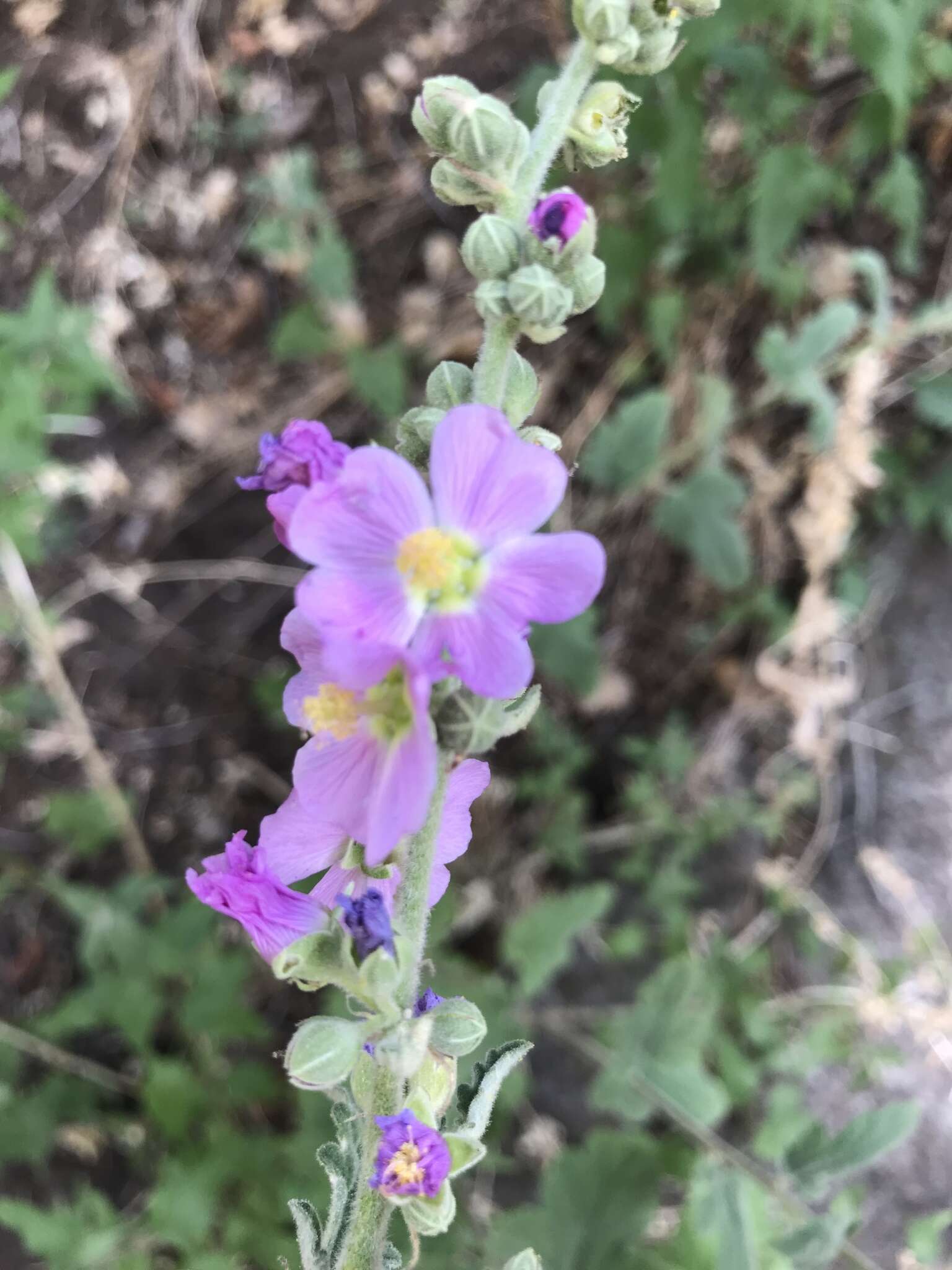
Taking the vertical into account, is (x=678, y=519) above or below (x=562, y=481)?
below

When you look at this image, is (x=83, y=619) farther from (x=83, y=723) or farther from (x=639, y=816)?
(x=639, y=816)

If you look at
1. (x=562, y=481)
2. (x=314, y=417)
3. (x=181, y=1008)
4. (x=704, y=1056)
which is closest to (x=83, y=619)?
(x=314, y=417)

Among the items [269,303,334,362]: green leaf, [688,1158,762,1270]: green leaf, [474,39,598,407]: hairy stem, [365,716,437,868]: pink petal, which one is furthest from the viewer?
[269,303,334,362]: green leaf

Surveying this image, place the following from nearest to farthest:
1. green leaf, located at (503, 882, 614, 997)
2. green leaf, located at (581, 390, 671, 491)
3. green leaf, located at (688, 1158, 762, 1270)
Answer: green leaf, located at (688, 1158, 762, 1270) → green leaf, located at (503, 882, 614, 997) → green leaf, located at (581, 390, 671, 491)

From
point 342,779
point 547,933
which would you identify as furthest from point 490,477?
point 547,933

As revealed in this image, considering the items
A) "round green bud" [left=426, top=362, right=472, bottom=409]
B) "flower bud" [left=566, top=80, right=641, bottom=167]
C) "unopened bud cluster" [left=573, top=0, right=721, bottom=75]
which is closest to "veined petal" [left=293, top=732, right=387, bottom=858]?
"round green bud" [left=426, top=362, right=472, bottom=409]

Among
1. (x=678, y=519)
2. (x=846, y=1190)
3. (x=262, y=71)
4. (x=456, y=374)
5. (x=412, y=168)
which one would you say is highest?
(x=456, y=374)

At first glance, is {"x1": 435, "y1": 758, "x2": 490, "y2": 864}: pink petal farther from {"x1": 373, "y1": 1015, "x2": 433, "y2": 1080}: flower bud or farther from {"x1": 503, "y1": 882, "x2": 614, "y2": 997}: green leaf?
{"x1": 503, "y1": 882, "x2": 614, "y2": 997}: green leaf
